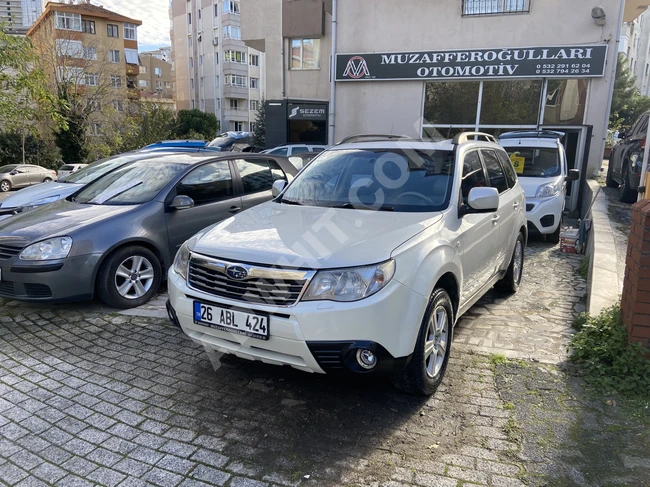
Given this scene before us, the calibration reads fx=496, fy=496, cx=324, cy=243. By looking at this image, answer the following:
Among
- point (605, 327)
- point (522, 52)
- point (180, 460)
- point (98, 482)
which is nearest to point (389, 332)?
point (180, 460)

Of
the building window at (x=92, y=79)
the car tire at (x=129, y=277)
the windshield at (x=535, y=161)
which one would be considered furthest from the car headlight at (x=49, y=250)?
the building window at (x=92, y=79)

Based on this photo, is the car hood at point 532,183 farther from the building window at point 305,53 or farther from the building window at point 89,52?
the building window at point 89,52

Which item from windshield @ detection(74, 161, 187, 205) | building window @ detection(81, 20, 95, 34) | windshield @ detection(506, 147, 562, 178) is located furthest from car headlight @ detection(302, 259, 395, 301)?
building window @ detection(81, 20, 95, 34)

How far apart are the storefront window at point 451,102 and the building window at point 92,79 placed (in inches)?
976

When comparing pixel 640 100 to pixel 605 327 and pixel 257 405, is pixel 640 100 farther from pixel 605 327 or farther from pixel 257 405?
pixel 257 405

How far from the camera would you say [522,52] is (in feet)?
48.9

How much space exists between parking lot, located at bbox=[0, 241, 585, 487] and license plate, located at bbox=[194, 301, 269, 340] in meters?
0.58

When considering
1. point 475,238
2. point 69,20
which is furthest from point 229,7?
point 475,238

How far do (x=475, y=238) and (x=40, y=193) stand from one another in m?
7.41

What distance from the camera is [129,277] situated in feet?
17.4

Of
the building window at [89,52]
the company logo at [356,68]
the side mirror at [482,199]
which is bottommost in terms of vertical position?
the side mirror at [482,199]

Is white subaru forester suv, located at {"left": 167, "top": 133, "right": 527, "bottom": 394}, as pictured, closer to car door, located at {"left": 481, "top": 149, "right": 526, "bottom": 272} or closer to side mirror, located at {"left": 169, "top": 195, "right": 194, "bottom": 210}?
car door, located at {"left": 481, "top": 149, "right": 526, "bottom": 272}

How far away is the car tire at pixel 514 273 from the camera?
5535 millimetres

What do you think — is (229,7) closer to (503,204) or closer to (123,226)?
(123,226)
